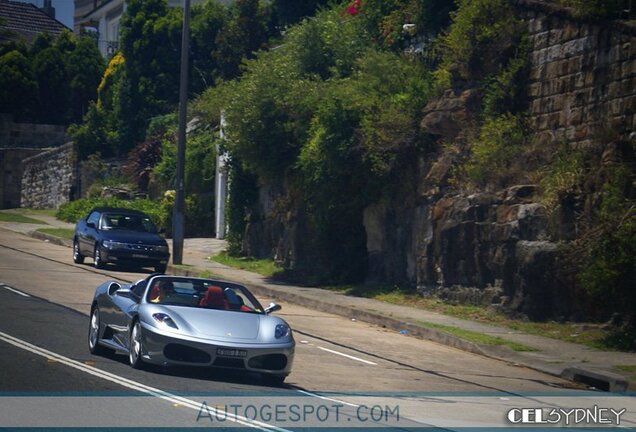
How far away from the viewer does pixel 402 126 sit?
24984mm

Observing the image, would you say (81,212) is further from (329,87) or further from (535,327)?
(535,327)

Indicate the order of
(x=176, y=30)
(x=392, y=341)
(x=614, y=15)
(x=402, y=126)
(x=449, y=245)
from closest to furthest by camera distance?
1. (x=392, y=341)
2. (x=614, y=15)
3. (x=449, y=245)
4. (x=402, y=126)
5. (x=176, y=30)

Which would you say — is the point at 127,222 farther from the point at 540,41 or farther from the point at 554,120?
the point at 554,120

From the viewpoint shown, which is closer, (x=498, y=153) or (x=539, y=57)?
(x=498, y=153)

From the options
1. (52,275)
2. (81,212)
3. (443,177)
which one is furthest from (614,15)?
(81,212)

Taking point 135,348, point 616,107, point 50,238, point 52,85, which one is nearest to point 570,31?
point 616,107

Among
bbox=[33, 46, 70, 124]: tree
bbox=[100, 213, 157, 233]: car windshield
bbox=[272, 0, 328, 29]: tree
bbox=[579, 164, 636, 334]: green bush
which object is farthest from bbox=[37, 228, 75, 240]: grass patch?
bbox=[579, 164, 636, 334]: green bush

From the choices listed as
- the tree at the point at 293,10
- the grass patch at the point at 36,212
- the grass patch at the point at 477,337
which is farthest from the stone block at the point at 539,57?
the grass patch at the point at 36,212

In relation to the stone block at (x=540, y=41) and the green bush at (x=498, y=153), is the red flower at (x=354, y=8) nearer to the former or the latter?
the stone block at (x=540, y=41)

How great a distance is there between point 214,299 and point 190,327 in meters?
1.14

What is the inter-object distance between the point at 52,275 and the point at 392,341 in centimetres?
976

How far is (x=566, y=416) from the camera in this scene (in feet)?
42.0

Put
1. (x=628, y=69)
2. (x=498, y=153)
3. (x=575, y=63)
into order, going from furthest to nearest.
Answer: (x=498, y=153), (x=575, y=63), (x=628, y=69)

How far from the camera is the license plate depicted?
12.7 m
